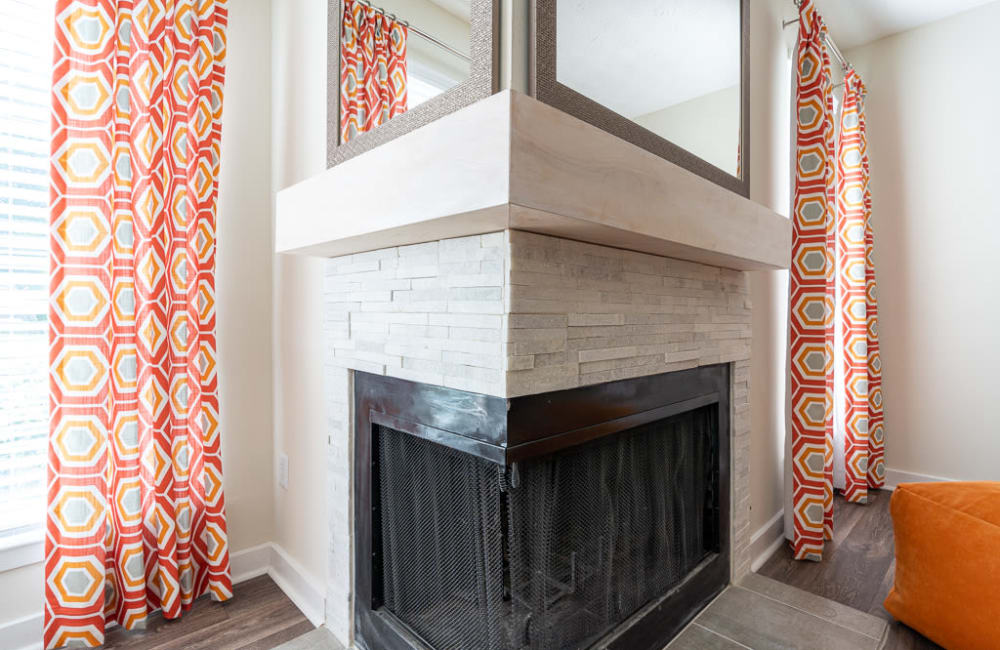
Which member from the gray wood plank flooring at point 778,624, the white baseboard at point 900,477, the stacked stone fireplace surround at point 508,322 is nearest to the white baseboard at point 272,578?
the stacked stone fireplace surround at point 508,322

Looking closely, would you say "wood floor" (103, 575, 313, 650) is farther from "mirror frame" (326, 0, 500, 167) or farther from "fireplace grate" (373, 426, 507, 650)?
"mirror frame" (326, 0, 500, 167)

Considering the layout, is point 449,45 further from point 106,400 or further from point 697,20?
point 106,400

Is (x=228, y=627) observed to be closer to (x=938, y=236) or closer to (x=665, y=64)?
(x=665, y=64)

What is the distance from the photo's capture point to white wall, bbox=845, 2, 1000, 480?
2477mm

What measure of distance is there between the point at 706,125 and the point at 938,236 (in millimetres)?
2253

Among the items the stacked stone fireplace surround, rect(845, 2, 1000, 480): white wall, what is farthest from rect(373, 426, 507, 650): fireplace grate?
rect(845, 2, 1000, 480): white wall

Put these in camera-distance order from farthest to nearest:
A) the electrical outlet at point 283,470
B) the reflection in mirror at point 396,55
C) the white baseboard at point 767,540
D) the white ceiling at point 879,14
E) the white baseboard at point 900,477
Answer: the white baseboard at point 900,477 < the white ceiling at point 879,14 < the white baseboard at point 767,540 < the electrical outlet at point 283,470 < the reflection in mirror at point 396,55

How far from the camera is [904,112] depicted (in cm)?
272

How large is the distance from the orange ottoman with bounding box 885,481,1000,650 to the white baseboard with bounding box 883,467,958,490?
1619mm

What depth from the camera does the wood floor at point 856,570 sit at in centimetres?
147

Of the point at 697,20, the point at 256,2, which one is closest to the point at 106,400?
the point at 256,2

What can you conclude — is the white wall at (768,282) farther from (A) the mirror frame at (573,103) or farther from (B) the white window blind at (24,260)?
(B) the white window blind at (24,260)

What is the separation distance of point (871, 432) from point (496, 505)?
2672 millimetres

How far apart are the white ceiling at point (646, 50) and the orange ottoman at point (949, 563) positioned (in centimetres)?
138
